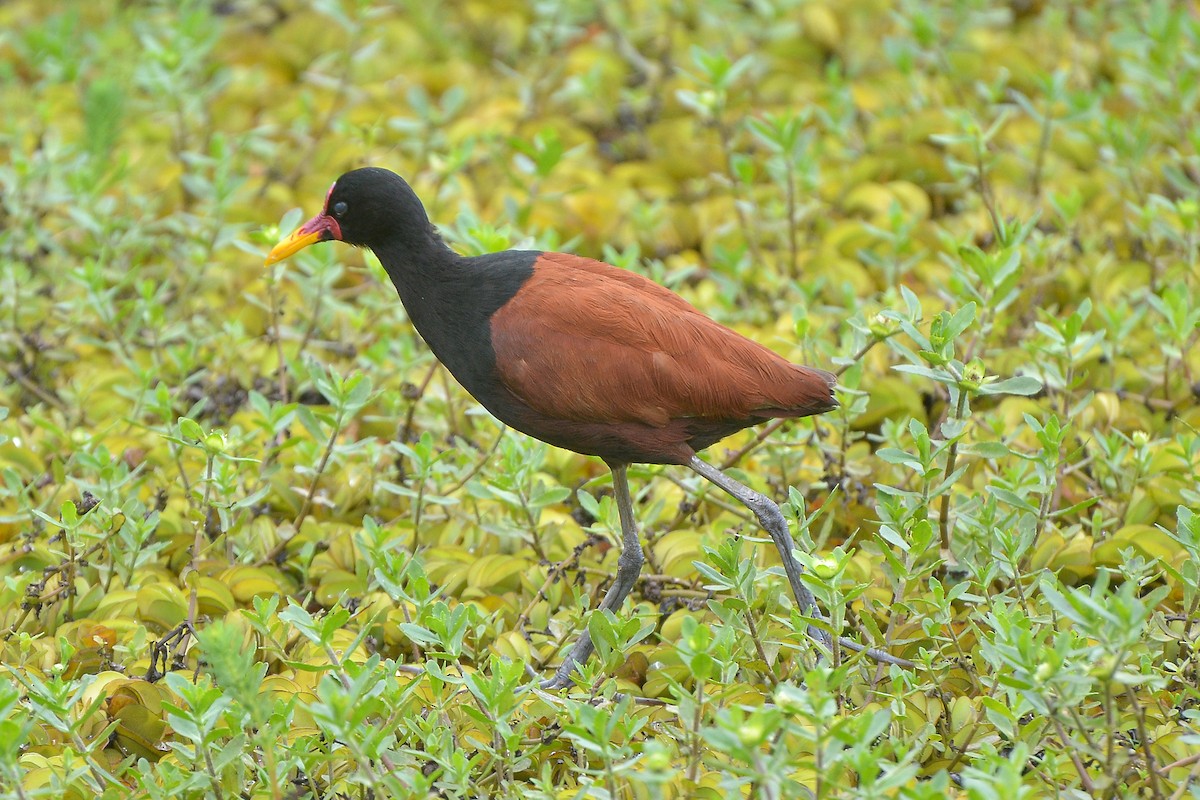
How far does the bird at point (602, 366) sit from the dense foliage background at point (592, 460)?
0.26 meters

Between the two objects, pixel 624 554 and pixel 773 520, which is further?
pixel 624 554

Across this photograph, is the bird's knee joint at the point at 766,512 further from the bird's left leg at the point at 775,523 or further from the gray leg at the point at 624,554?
the gray leg at the point at 624,554

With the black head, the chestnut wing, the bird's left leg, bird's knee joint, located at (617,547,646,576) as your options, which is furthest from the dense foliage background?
the black head

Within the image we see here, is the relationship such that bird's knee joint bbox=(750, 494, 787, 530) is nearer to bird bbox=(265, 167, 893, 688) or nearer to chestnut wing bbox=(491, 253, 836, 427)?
bird bbox=(265, 167, 893, 688)

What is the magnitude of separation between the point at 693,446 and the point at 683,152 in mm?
3201

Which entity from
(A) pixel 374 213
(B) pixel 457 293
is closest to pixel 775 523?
(B) pixel 457 293

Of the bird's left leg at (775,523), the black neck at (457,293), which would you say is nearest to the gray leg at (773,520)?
the bird's left leg at (775,523)

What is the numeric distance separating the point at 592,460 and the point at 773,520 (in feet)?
4.45

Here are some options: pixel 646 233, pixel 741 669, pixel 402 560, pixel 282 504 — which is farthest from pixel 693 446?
pixel 646 233

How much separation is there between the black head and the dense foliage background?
1.59ft

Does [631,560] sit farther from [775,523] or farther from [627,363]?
[627,363]

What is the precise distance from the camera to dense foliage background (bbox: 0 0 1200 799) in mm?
3320

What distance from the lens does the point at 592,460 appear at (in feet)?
16.7

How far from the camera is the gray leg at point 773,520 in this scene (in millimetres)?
3826
